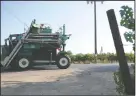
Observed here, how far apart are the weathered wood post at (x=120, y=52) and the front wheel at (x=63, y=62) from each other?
40.0 feet

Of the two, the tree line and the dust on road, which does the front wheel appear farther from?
the tree line

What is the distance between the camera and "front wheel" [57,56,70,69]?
2033 centimetres

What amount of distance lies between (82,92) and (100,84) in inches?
64.9

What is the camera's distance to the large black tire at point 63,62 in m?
20.3

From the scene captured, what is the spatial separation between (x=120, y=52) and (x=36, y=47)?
42.2 feet

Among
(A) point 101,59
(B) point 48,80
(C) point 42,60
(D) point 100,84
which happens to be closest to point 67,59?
(C) point 42,60

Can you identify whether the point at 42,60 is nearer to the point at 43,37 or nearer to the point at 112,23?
the point at 43,37

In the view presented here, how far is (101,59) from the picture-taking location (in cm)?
3153

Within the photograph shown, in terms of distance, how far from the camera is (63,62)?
20438 millimetres

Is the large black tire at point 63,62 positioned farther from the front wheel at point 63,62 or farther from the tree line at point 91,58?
the tree line at point 91,58

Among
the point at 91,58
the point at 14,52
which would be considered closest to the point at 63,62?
the point at 14,52

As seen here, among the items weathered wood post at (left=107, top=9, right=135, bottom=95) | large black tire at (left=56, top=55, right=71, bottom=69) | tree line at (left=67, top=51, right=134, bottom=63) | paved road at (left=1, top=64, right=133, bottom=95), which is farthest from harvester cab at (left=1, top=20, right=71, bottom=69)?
weathered wood post at (left=107, top=9, right=135, bottom=95)

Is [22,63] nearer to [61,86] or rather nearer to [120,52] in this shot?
[61,86]

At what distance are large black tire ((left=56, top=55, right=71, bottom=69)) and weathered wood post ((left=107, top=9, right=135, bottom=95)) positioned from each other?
12.2m
